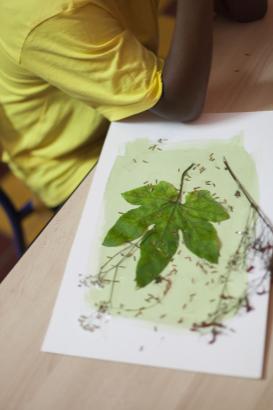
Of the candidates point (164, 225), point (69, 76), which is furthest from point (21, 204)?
point (164, 225)

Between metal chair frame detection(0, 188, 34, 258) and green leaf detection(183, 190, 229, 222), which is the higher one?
green leaf detection(183, 190, 229, 222)

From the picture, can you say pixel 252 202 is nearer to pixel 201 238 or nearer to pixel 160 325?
pixel 201 238

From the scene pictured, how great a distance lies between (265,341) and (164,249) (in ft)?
0.50

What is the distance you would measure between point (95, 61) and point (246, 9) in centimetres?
32

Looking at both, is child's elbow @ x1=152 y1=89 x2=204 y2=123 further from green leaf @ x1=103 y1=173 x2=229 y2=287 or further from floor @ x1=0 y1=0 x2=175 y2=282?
floor @ x1=0 y1=0 x2=175 y2=282

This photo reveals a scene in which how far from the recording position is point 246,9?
90 centimetres

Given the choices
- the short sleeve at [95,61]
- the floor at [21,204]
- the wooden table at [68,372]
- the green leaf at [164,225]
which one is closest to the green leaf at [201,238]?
the green leaf at [164,225]

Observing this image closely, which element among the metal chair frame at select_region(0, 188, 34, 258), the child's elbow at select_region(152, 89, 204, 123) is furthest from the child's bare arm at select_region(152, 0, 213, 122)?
the metal chair frame at select_region(0, 188, 34, 258)

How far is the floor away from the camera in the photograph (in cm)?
105

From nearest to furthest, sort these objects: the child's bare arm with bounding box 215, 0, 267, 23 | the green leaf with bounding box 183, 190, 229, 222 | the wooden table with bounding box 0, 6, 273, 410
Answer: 1. the wooden table with bounding box 0, 6, 273, 410
2. the green leaf with bounding box 183, 190, 229, 222
3. the child's bare arm with bounding box 215, 0, 267, 23

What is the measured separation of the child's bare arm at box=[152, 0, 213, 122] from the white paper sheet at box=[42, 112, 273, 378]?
1.1 inches

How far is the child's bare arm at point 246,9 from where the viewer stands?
892 millimetres

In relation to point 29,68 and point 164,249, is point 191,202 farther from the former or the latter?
point 29,68

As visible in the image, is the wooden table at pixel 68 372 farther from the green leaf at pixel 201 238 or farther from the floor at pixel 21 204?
the floor at pixel 21 204
